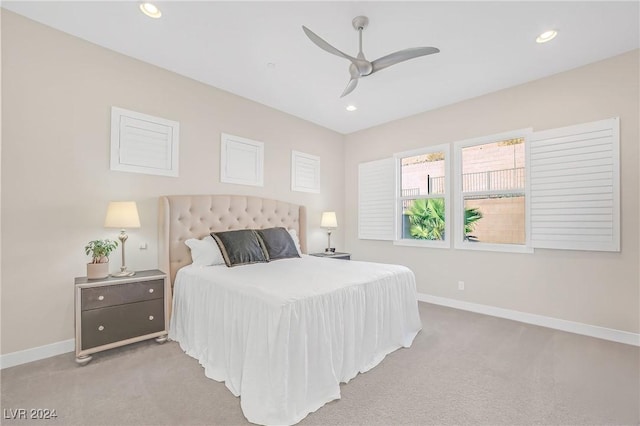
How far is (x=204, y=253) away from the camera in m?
3.12

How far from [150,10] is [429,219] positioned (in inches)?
166

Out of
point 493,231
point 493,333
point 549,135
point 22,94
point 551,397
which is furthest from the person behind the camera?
point 493,231

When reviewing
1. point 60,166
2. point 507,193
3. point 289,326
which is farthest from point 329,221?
point 60,166

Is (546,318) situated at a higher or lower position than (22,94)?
lower

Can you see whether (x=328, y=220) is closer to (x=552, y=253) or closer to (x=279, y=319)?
(x=552, y=253)

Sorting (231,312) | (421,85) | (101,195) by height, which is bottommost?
(231,312)

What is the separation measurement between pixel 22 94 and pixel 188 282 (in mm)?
2140

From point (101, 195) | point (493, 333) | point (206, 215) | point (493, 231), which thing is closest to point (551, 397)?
point (493, 333)

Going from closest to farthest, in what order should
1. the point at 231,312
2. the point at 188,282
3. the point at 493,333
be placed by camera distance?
the point at 231,312 → the point at 188,282 → the point at 493,333

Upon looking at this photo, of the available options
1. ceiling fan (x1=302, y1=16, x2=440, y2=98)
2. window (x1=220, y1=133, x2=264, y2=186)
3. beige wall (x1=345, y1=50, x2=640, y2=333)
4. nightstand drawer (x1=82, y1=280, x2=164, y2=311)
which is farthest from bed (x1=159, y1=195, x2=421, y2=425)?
ceiling fan (x1=302, y1=16, x2=440, y2=98)

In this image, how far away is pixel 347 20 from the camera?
245 cm

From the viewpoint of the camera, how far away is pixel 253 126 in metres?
4.11

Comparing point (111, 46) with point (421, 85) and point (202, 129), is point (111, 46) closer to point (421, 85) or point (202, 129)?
point (202, 129)

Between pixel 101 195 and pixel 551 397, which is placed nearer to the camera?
pixel 551 397
